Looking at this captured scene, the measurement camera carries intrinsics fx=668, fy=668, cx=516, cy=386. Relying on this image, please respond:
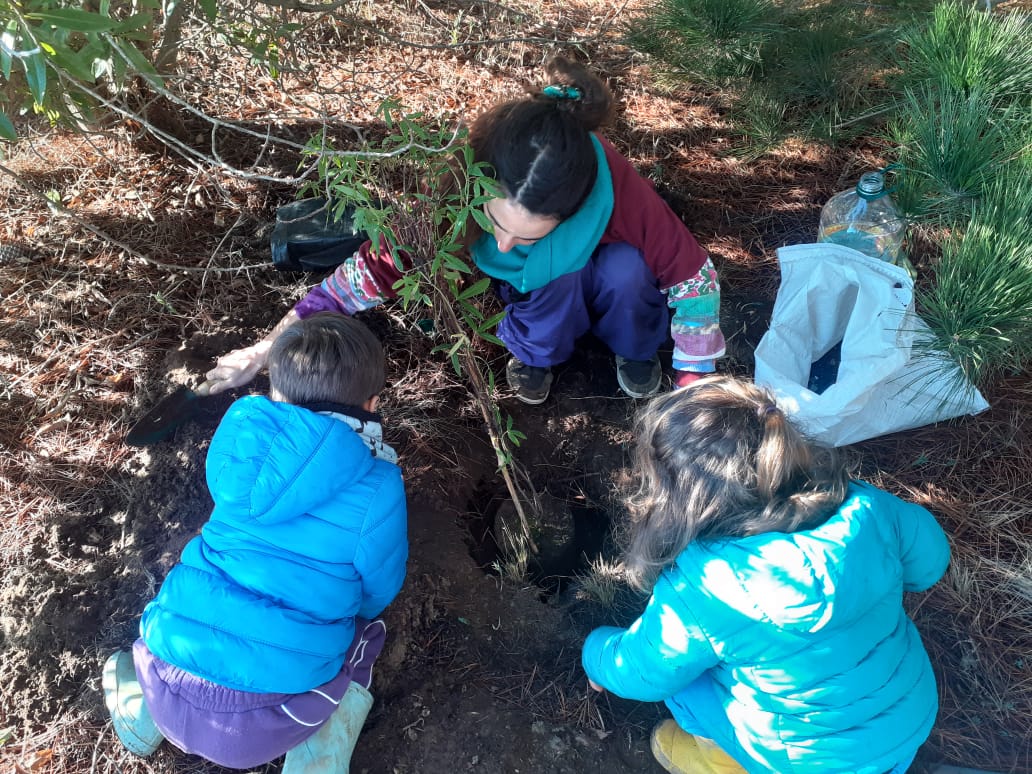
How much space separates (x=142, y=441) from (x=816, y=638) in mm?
1912

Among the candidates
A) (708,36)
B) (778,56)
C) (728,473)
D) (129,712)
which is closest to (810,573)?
(728,473)

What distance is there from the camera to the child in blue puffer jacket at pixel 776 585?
1218 millimetres

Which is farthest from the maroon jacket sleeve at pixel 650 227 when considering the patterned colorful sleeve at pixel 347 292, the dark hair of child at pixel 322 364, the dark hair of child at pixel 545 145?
the dark hair of child at pixel 322 364

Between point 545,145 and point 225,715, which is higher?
point 545,145

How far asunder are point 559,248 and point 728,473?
0.77 meters

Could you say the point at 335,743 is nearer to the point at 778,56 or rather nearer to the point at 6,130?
the point at 6,130

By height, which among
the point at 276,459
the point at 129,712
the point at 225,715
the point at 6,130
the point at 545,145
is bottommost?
the point at 129,712

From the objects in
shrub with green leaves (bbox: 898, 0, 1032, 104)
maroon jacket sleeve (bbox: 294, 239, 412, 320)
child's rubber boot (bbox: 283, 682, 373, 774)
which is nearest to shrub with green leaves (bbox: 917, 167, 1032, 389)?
shrub with green leaves (bbox: 898, 0, 1032, 104)

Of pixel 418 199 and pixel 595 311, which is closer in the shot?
pixel 418 199

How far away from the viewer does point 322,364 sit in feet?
5.00

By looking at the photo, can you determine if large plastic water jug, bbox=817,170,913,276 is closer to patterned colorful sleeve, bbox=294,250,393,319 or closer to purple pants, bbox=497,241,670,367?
purple pants, bbox=497,241,670,367

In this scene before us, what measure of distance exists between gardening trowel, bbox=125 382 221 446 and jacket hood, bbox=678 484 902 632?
162cm

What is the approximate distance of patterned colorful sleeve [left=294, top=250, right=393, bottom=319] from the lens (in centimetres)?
179

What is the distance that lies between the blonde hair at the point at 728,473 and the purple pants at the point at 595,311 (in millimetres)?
670
